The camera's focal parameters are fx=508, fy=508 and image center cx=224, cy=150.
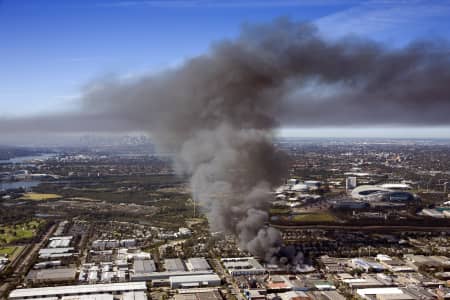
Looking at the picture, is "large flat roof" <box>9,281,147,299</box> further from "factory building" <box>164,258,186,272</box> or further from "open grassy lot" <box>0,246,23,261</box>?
"open grassy lot" <box>0,246,23,261</box>

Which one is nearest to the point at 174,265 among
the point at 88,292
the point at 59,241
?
the point at 88,292

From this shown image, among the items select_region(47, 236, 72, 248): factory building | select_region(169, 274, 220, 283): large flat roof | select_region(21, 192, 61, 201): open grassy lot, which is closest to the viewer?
select_region(169, 274, 220, 283): large flat roof

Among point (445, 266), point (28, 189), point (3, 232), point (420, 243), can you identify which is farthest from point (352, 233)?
point (28, 189)

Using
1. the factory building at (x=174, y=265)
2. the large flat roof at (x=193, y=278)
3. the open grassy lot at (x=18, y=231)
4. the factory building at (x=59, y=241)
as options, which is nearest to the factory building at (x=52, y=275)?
the factory building at (x=174, y=265)

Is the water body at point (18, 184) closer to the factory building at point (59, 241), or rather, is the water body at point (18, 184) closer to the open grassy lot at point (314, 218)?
the factory building at point (59, 241)

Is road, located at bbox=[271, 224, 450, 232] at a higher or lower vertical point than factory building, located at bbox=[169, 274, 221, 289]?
lower

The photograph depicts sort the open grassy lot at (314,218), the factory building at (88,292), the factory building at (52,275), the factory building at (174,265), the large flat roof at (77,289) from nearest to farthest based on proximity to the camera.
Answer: the factory building at (88,292), the large flat roof at (77,289), the factory building at (52,275), the factory building at (174,265), the open grassy lot at (314,218)

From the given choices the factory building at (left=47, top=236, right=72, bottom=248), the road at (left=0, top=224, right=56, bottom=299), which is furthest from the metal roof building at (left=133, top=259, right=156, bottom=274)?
the factory building at (left=47, top=236, right=72, bottom=248)

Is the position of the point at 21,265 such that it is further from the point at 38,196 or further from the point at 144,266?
the point at 38,196
